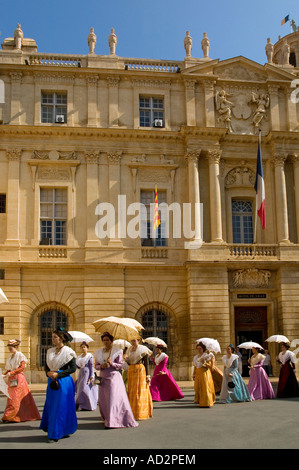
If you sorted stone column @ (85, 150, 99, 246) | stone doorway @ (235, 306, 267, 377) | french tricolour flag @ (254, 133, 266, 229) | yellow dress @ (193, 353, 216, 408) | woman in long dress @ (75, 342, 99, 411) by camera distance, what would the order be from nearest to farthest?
yellow dress @ (193, 353, 216, 408)
woman in long dress @ (75, 342, 99, 411)
french tricolour flag @ (254, 133, 266, 229)
stone column @ (85, 150, 99, 246)
stone doorway @ (235, 306, 267, 377)

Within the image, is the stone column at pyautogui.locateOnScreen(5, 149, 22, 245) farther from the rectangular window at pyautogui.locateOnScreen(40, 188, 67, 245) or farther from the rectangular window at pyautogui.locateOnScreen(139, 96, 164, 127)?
the rectangular window at pyautogui.locateOnScreen(139, 96, 164, 127)

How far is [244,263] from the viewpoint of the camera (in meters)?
27.5

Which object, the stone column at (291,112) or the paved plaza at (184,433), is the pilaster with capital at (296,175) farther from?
the paved plaza at (184,433)

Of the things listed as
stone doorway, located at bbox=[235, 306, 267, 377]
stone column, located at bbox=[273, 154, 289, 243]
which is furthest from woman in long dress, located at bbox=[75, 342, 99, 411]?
stone column, located at bbox=[273, 154, 289, 243]

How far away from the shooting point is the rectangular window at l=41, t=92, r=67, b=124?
93.5 feet

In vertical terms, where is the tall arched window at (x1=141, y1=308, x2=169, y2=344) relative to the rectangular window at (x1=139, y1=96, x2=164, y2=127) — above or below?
below

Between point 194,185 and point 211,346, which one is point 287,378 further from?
point 194,185

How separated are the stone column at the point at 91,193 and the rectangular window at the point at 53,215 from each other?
46.1 inches

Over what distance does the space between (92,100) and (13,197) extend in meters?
5.86

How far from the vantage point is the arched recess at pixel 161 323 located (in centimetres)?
2764

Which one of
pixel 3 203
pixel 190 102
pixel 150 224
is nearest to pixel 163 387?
pixel 150 224

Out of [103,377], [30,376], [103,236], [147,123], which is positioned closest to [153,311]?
[103,236]

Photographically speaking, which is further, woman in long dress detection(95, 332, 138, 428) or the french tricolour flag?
the french tricolour flag

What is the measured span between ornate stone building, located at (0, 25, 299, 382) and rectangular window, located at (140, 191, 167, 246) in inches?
2.0
